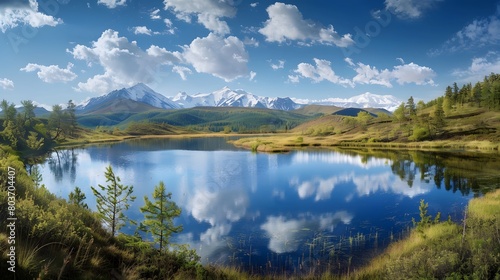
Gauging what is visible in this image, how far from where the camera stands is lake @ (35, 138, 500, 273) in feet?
83.6

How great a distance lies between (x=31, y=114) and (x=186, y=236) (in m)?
146

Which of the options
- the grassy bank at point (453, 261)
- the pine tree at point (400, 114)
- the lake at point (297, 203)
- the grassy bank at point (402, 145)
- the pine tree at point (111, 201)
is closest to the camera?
the grassy bank at point (453, 261)

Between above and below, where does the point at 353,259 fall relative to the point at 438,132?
below

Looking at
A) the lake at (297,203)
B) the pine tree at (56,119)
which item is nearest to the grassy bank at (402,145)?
the lake at (297,203)

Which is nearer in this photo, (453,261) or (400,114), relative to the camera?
(453,261)

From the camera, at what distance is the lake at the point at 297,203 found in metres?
25.5

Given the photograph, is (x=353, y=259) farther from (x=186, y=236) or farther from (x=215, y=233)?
(x=186, y=236)

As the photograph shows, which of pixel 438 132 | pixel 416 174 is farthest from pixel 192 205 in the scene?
pixel 438 132

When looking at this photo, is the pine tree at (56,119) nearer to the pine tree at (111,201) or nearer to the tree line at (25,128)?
the tree line at (25,128)

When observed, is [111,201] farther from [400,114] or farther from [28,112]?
[400,114]

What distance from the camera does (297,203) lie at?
42219 millimetres

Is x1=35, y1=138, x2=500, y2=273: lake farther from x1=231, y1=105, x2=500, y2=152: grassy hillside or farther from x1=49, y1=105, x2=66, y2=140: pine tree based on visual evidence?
x1=49, y1=105, x2=66, y2=140: pine tree

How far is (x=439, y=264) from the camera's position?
13266 millimetres

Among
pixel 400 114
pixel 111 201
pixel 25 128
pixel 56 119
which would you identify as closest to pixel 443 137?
pixel 400 114
